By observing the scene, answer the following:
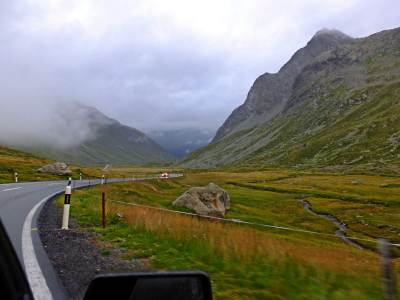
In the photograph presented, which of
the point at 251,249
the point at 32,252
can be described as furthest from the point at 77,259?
the point at 251,249

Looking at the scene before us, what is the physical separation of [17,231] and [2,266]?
13.4 metres

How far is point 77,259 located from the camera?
10.6m

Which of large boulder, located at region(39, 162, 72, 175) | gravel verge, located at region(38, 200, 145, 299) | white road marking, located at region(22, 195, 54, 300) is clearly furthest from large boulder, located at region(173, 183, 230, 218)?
large boulder, located at region(39, 162, 72, 175)

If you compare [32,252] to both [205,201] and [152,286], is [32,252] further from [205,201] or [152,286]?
[205,201]

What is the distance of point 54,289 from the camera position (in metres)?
7.87

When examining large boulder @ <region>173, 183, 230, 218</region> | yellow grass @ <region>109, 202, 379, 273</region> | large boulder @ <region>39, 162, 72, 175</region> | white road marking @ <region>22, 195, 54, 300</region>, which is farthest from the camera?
large boulder @ <region>39, 162, 72, 175</region>

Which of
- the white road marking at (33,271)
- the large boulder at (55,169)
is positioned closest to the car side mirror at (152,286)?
the white road marking at (33,271)

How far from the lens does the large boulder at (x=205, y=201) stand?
4238cm

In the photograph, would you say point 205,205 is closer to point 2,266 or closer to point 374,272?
point 374,272

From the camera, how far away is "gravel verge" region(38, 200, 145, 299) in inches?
341

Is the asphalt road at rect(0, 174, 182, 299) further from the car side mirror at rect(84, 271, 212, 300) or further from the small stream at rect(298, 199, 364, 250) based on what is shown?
the small stream at rect(298, 199, 364, 250)

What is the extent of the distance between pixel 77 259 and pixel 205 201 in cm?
3384

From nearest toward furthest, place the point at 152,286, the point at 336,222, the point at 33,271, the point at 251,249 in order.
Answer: the point at 152,286
the point at 33,271
the point at 251,249
the point at 336,222

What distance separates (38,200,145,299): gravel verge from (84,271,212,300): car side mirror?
15.7 feet
